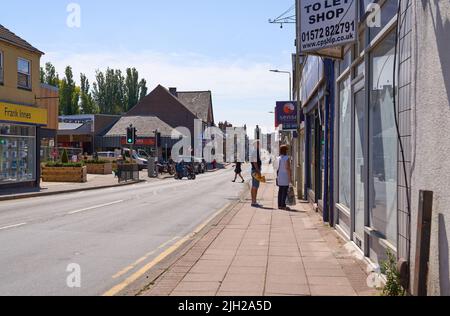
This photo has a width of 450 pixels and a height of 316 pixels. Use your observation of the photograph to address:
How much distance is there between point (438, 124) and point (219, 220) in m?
9.21

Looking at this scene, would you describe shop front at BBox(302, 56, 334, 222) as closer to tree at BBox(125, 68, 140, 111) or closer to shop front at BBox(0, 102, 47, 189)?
shop front at BBox(0, 102, 47, 189)

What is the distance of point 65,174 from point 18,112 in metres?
7.98

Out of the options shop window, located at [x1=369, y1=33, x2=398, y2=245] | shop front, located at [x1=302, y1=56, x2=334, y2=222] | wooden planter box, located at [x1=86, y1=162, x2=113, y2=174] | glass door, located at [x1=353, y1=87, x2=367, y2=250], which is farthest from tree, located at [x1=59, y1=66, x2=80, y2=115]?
shop window, located at [x1=369, y1=33, x2=398, y2=245]

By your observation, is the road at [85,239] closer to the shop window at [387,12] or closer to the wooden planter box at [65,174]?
the shop window at [387,12]

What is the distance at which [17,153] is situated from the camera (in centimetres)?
2586

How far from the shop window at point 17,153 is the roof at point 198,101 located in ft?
217

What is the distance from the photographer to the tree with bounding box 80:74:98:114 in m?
98.2

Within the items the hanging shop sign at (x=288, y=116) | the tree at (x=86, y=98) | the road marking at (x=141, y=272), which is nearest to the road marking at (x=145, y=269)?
the road marking at (x=141, y=272)

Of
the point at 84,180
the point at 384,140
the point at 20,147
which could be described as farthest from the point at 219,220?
the point at 84,180

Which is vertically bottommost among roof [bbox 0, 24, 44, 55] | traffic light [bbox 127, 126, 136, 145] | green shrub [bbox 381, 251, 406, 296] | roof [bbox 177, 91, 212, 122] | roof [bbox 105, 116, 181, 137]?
green shrub [bbox 381, 251, 406, 296]

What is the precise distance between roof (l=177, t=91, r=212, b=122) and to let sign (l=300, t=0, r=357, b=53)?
8293cm

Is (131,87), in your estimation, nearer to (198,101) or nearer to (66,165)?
(198,101)

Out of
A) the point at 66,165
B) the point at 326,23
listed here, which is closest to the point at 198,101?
the point at 66,165
